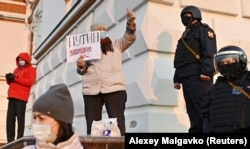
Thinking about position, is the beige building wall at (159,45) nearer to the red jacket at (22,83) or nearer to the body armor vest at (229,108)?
the red jacket at (22,83)

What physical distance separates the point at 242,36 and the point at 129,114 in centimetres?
200

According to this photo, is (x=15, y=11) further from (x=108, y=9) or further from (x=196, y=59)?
(x=196, y=59)

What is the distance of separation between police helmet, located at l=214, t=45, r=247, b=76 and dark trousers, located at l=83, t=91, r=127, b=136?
3.93ft

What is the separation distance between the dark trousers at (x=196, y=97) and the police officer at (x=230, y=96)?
52 cm

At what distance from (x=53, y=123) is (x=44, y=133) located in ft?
0.23

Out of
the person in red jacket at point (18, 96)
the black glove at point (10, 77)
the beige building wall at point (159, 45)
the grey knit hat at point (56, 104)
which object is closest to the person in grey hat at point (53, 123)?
the grey knit hat at point (56, 104)

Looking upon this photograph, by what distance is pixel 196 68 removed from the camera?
368 cm

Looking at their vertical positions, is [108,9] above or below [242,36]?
above

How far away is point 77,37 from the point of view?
3.91 m

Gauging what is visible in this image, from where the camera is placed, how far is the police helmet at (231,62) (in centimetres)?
293

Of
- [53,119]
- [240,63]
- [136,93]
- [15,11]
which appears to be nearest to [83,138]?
[53,119]

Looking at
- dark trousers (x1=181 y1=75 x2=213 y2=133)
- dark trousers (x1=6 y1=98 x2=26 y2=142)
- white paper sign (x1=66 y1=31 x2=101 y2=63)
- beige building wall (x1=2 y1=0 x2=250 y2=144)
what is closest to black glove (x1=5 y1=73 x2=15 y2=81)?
dark trousers (x1=6 y1=98 x2=26 y2=142)

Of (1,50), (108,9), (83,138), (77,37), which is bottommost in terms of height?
(83,138)

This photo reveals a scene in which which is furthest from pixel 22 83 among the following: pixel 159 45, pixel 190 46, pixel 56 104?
pixel 56 104
